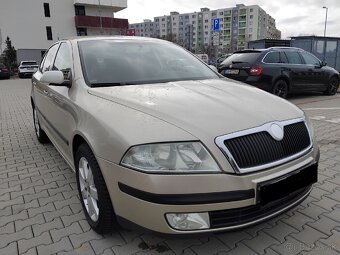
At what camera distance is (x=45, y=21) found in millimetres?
38812

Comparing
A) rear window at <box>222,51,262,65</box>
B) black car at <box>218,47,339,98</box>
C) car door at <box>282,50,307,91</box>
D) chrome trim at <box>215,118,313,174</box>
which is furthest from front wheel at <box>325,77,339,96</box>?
chrome trim at <box>215,118,313,174</box>

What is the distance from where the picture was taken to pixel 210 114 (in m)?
2.26

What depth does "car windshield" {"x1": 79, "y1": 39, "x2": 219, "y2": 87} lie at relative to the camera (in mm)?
3086

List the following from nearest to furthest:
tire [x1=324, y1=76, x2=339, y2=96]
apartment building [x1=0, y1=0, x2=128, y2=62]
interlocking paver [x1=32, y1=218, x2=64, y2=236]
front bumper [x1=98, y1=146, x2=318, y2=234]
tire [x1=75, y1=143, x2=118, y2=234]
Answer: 1. front bumper [x1=98, y1=146, x2=318, y2=234]
2. tire [x1=75, y1=143, x2=118, y2=234]
3. interlocking paver [x1=32, y1=218, x2=64, y2=236]
4. tire [x1=324, y1=76, x2=339, y2=96]
5. apartment building [x1=0, y1=0, x2=128, y2=62]

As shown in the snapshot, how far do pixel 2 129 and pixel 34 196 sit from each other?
415cm

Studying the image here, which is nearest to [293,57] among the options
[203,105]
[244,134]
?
[203,105]

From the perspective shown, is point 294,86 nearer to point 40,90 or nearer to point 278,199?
point 40,90

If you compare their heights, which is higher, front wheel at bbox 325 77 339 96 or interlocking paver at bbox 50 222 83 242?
front wheel at bbox 325 77 339 96

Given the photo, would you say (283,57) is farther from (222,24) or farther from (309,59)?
(222,24)

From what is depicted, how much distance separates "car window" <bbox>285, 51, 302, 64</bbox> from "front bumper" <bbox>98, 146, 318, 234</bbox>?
323 inches

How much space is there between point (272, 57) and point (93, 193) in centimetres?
781

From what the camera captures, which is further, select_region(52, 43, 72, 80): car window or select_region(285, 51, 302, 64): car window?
select_region(285, 51, 302, 64): car window

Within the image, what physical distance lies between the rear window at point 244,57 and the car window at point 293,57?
1.19 metres

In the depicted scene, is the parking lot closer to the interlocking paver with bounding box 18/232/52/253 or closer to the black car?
the interlocking paver with bounding box 18/232/52/253
